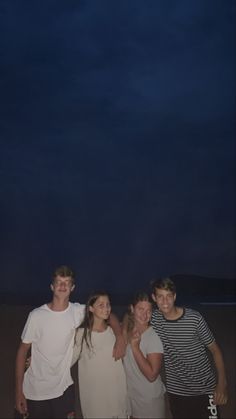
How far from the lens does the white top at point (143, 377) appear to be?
111 inches

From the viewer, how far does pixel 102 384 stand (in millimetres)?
2822

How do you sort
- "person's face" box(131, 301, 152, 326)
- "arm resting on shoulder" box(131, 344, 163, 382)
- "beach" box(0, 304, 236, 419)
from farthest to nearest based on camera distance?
1. "beach" box(0, 304, 236, 419)
2. "person's face" box(131, 301, 152, 326)
3. "arm resting on shoulder" box(131, 344, 163, 382)

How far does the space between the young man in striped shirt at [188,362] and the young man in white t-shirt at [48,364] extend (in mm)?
446

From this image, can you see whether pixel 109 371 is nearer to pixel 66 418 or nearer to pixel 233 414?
pixel 66 418

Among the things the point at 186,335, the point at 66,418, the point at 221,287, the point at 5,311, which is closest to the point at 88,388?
the point at 66,418

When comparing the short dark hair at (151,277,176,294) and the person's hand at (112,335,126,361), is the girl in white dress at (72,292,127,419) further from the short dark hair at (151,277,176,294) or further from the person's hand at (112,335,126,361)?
the short dark hair at (151,277,176,294)

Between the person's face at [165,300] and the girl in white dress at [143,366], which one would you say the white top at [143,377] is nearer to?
the girl in white dress at [143,366]

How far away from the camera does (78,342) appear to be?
299 centimetres

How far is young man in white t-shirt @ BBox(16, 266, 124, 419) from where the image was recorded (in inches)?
117

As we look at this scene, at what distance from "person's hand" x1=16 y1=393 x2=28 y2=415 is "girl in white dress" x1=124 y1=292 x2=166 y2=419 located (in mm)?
878

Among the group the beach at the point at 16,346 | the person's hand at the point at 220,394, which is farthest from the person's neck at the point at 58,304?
the beach at the point at 16,346

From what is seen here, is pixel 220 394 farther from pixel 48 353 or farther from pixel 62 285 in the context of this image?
pixel 62 285

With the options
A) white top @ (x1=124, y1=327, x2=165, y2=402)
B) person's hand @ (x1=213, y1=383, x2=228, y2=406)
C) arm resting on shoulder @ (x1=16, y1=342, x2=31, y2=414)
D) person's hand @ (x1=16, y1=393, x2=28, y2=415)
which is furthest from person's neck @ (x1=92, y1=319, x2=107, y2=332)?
person's hand @ (x1=213, y1=383, x2=228, y2=406)

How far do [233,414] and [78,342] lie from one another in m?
3.03
